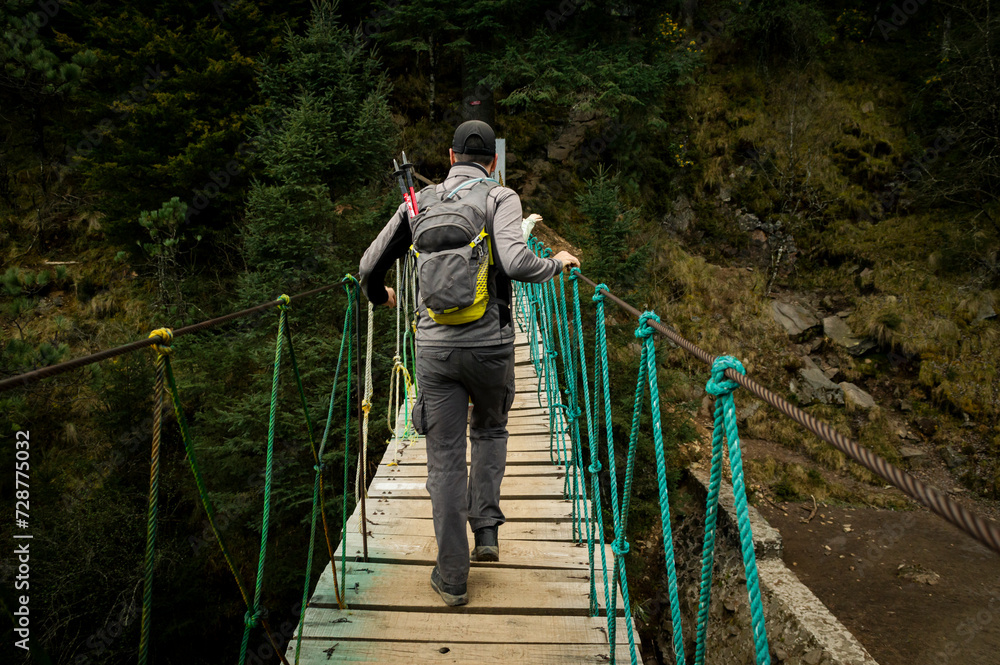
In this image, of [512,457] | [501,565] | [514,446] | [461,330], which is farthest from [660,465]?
[514,446]

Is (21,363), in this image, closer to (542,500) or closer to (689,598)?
(542,500)

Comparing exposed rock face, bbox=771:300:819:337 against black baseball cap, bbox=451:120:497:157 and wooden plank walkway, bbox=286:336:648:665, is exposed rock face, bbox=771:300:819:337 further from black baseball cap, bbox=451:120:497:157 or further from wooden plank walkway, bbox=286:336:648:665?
black baseball cap, bbox=451:120:497:157

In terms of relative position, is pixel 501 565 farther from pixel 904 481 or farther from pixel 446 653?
pixel 904 481

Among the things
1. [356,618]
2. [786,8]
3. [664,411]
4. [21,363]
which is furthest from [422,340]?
[786,8]

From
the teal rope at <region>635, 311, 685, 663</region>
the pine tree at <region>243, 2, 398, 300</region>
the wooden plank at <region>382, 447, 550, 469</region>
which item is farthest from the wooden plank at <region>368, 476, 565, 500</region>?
the pine tree at <region>243, 2, 398, 300</region>

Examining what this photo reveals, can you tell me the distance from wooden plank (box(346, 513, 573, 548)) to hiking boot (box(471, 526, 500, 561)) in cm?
26

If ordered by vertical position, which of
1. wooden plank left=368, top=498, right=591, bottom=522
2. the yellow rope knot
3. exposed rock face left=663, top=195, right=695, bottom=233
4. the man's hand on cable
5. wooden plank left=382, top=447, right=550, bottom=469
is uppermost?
exposed rock face left=663, top=195, right=695, bottom=233

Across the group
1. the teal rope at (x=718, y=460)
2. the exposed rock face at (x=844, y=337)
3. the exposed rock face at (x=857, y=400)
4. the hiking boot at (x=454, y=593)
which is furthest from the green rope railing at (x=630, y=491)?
the exposed rock face at (x=844, y=337)

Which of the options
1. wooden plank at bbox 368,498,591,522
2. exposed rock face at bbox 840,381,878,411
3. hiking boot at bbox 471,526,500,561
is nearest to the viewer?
hiking boot at bbox 471,526,500,561

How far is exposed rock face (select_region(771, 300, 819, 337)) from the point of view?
9258 mm

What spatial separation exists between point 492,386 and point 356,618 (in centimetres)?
91

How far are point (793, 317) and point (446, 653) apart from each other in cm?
960

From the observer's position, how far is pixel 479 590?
187 cm

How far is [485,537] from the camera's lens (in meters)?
1.98
